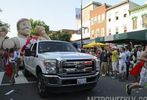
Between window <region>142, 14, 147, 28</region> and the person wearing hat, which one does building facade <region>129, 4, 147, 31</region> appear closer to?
window <region>142, 14, 147, 28</region>

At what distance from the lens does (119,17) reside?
4388cm

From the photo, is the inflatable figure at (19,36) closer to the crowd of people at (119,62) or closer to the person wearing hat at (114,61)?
the crowd of people at (119,62)

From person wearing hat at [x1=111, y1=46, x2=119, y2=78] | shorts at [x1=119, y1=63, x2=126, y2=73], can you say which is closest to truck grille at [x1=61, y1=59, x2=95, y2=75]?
shorts at [x1=119, y1=63, x2=126, y2=73]

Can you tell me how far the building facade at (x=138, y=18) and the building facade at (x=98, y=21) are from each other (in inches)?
353

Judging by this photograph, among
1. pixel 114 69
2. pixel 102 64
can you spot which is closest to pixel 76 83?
pixel 114 69

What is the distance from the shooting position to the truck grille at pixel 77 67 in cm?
827

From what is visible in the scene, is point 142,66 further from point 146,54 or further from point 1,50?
point 1,50

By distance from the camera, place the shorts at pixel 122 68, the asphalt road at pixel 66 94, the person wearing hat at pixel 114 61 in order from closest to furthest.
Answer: the asphalt road at pixel 66 94 → the shorts at pixel 122 68 → the person wearing hat at pixel 114 61

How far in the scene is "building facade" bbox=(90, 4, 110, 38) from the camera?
161 ft

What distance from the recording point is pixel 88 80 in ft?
28.3

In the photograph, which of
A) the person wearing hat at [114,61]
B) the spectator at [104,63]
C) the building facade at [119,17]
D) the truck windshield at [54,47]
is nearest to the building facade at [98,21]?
the building facade at [119,17]

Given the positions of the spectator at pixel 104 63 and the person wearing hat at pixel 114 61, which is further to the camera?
the spectator at pixel 104 63

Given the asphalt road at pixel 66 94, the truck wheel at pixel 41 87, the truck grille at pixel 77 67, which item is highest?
the truck grille at pixel 77 67

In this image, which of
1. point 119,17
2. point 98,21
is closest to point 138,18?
point 119,17
